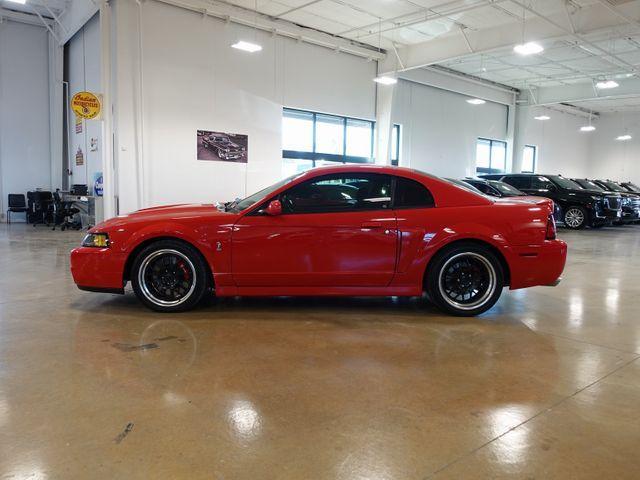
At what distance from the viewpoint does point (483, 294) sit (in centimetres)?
418

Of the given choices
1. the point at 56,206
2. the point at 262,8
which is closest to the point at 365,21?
the point at 262,8

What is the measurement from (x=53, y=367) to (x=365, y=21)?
38.4 feet

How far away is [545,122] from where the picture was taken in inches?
889

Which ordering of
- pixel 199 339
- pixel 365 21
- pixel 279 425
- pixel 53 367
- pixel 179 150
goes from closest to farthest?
pixel 279 425
pixel 53 367
pixel 199 339
pixel 179 150
pixel 365 21

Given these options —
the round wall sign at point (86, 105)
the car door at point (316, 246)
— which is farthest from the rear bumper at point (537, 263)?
the round wall sign at point (86, 105)

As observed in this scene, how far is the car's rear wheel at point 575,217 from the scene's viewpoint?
43.9 feet

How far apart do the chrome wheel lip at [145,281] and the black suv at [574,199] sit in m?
11.8

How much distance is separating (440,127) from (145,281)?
1528 centimetres

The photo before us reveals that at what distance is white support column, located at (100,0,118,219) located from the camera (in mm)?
10367

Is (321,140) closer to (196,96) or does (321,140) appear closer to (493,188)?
(196,96)

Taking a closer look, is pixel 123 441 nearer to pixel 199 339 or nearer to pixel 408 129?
pixel 199 339

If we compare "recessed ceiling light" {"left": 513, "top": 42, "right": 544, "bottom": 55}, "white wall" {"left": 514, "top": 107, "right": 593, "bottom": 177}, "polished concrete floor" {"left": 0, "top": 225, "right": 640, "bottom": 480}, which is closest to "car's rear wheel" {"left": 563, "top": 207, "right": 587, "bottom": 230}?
"recessed ceiling light" {"left": 513, "top": 42, "right": 544, "bottom": 55}

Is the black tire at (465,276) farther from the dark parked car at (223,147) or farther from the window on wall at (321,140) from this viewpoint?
the window on wall at (321,140)

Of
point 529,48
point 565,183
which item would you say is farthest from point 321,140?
point 565,183
